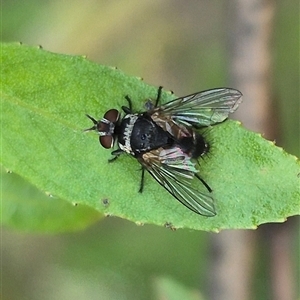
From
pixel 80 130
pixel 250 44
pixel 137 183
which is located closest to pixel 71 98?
pixel 80 130

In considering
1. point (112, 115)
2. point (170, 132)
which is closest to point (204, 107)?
point (170, 132)

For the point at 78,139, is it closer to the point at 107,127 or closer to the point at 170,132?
the point at 107,127

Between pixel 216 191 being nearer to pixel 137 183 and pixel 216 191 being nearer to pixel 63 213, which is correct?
pixel 137 183

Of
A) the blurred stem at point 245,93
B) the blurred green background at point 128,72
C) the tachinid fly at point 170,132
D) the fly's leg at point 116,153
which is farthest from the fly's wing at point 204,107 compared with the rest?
the blurred green background at point 128,72

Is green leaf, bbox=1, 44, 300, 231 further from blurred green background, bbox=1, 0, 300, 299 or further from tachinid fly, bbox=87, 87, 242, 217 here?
blurred green background, bbox=1, 0, 300, 299

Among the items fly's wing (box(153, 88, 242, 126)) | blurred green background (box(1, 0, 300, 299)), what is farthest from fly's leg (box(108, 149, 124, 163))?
blurred green background (box(1, 0, 300, 299))

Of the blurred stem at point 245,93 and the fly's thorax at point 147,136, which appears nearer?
the fly's thorax at point 147,136

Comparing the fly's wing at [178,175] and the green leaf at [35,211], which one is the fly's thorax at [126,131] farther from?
the green leaf at [35,211]
